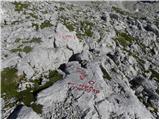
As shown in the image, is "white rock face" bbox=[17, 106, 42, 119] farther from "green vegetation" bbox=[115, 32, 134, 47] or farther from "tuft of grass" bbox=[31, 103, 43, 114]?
"green vegetation" bbox=[115, 32, 134, 47]

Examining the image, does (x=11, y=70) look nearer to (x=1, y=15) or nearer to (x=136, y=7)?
(x=1, y=15)

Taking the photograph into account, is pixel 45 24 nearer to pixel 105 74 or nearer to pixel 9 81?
pixel 105 74

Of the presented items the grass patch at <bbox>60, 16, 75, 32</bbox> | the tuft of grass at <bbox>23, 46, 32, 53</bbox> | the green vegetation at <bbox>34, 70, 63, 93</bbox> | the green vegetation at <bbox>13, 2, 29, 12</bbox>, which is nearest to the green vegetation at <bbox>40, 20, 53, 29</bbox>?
the grass patch at <bbox>60, 16, 75, 32</bbox>

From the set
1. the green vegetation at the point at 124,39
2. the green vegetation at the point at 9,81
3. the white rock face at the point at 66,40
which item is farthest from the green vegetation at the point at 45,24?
the green vegetation at the point at 124,39

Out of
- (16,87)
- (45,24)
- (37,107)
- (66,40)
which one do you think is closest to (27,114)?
(37,107)

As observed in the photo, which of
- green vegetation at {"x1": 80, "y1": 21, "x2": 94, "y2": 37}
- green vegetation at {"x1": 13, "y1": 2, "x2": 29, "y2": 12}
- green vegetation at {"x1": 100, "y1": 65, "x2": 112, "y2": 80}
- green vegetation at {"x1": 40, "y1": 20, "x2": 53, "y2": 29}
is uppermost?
green vegetation at {"x1": 13, "y1": 2, "x2": 29, "y2": 12}

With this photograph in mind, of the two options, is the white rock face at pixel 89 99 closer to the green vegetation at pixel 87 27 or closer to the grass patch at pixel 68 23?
the grass patch at pixel 68 23
